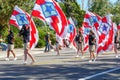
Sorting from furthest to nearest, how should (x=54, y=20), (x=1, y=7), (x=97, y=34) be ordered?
(x=1, y=7) < (x=97, y=34) < (x=54, y=20)

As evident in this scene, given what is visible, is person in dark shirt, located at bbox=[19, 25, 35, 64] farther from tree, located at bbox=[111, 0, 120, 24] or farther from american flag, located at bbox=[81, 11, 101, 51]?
tree, located at bbox=[111, 0, 120, 24]

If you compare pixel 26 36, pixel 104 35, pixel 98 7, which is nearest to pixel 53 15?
pixel 26 36

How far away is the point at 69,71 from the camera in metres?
16.3

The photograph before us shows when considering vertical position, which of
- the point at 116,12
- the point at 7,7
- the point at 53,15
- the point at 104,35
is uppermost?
the point at 116,12

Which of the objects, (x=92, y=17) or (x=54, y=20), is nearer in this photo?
(x=54, y=20)

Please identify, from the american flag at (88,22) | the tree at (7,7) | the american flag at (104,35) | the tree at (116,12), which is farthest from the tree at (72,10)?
the american flag at (104,35)

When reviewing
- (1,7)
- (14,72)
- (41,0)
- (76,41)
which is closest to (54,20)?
(41,0)

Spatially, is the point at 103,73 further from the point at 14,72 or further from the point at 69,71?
the point at 14,72

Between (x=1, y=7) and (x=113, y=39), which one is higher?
(x=1, y=7)

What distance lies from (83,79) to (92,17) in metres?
12.9

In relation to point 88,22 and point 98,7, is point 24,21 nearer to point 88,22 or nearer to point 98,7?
point 88,22

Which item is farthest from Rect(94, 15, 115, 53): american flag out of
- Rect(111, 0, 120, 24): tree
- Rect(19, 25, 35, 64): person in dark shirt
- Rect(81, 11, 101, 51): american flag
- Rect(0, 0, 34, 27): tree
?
Rect(111, 0, 120, 24): tree

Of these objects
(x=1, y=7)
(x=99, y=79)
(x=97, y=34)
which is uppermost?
(x=1, y=7)

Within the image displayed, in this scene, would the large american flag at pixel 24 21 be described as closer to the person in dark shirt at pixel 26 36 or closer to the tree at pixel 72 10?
the person in dark shirt at pixel 26 36
